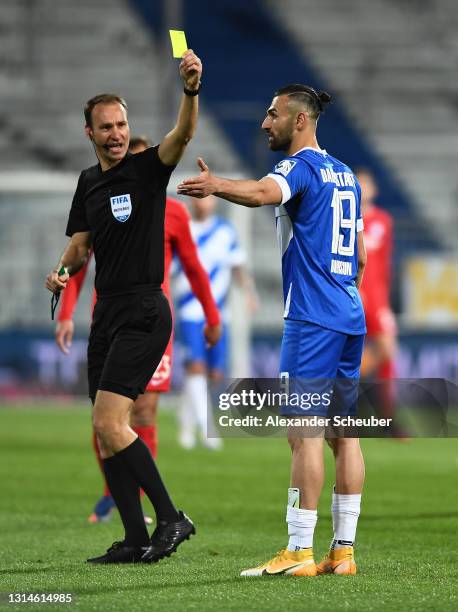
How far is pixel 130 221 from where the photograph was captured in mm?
6023

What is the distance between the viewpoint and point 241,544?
6867 mm

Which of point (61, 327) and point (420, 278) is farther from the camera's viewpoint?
point (420, 278)

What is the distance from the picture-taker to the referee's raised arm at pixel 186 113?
531cm

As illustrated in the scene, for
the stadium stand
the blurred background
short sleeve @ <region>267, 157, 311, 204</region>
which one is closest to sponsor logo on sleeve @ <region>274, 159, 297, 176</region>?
short sleeve @ <region>267, 157, 311, 204</region>

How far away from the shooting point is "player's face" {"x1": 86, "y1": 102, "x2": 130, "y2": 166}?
6.09 meters

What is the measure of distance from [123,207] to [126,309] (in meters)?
0.46

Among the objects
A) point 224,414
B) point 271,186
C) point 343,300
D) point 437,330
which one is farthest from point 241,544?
point 437,330

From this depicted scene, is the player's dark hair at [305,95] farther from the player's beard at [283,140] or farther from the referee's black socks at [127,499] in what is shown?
the referee's black socks at [127,499]

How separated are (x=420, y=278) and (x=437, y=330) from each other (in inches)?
33.5

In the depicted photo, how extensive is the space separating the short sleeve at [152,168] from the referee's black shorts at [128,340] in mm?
501

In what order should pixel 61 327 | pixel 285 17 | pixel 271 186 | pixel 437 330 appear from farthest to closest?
pixel 285 17, pixel 437 330, pixel 61 327, pixel 271 186

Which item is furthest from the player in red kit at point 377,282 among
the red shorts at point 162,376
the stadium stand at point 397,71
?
the stadium stand at point 397,71

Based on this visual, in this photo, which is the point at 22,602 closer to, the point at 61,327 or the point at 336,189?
the point at 336,189

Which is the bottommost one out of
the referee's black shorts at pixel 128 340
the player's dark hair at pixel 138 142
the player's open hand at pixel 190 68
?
the referee's black shorts at pixel 128 340
